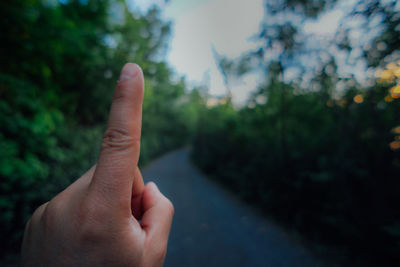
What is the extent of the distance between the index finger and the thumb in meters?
0.23

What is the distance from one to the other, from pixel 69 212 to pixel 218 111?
14.1 metres

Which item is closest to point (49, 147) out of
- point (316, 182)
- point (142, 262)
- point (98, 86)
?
point (142, 262)

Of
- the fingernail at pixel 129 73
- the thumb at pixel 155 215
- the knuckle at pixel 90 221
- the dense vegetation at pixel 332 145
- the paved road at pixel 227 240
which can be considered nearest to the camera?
the knuckle at pixel 90 221

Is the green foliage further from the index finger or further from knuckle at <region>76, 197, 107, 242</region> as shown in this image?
knuckle at <region>76, 197, 107, 242</region>

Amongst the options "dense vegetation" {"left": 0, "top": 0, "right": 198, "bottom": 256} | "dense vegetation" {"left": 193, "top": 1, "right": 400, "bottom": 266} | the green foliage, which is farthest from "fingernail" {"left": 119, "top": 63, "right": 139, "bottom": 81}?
the green foliage

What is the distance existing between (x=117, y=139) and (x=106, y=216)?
336 mm

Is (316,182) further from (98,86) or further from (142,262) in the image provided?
(98,86)

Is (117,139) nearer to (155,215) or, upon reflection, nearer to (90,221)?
(90,221)

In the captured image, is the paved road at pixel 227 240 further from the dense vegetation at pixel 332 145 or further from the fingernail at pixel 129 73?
the fingernail at pixel 129 73

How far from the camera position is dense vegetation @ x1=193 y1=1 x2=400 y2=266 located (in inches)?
112

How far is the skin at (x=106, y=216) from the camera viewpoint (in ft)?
2.46

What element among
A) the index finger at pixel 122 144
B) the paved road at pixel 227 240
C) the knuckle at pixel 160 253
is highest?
the index finger at pixel 122 144

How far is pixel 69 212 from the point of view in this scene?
0.79m

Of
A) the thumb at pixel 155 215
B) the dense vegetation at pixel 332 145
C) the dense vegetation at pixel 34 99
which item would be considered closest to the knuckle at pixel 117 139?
the thumb at pixel 155 215
